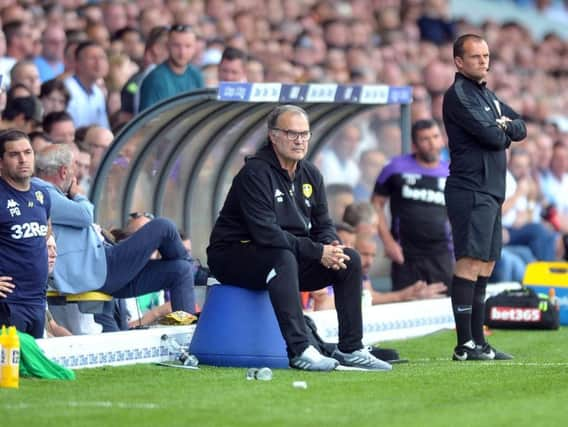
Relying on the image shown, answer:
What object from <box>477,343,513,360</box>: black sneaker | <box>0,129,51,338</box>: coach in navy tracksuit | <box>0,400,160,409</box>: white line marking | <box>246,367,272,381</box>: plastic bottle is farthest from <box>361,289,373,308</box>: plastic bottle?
<box>0,400,160,409</box>: white line marking

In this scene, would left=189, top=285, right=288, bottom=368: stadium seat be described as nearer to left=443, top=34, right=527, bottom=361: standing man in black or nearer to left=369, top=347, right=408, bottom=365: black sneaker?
left=369, top=347, right=408, bottom=365: black sneaker

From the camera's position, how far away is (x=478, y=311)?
11.3m

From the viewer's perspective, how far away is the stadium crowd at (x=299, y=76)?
14398 mm

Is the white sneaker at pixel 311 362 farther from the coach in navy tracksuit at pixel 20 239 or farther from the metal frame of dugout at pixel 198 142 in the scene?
the metal frame of dugout at pixel 198 142

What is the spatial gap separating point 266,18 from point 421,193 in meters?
7.20

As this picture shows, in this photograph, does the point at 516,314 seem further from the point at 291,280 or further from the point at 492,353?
the point at 291,280

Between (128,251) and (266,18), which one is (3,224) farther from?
(266,18)

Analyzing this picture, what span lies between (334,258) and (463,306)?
1.27m

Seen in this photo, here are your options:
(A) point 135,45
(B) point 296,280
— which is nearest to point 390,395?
(B) point 296,280

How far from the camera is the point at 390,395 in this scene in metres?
8.75

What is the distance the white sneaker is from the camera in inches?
396

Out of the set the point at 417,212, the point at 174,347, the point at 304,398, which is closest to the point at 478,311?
the point at 174,347

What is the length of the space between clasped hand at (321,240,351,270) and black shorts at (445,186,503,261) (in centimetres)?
104

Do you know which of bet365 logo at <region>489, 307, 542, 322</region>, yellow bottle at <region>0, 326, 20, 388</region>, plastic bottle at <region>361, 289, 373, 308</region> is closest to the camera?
yellow bottle at <region>0, 326, 20, 388</region>
